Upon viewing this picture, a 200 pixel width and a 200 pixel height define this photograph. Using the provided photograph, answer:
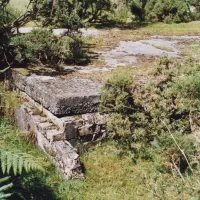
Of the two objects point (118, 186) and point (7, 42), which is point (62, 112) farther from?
point (7, 42)

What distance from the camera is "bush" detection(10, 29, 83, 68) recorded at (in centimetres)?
605

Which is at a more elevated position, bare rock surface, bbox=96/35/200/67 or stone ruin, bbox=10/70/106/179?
bare rock surface, bbox=96/35/200/67

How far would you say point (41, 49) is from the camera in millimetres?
6066

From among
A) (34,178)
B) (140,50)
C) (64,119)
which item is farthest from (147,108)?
(140,50)

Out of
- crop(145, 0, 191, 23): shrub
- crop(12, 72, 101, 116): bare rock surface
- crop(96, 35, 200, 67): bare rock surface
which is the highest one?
crop(145, 0, 191, 23): shrub

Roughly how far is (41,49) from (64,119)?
6.25ft

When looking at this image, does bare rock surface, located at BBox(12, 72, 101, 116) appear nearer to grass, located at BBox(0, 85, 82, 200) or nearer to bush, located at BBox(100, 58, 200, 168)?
bush, located at BBox(100, 58, 200, 168)

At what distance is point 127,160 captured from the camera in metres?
4.48

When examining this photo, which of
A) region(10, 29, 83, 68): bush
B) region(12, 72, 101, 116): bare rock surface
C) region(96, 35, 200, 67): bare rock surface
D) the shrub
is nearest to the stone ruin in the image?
region(12, 72, 101, 116): bare rock surface

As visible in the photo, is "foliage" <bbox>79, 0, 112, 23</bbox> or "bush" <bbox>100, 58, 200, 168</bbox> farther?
"foliage" <bbox>79, 0, 112, 23</bbox>

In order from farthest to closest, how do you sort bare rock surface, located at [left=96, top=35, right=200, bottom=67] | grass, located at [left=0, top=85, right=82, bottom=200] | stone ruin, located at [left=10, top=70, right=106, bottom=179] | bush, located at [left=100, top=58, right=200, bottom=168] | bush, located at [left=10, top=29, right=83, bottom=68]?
bare rock surface, located at [left=96, top=35, right=200, bottom=67] → bush, located at [left=10, top=29, right=83, bottom=68] → bush, located at [left=100, top=58, right=200, bottom=168] → stone ruin, located at [left=10, top=70, right=106, bottom=179] → grass, located at [left=0, top=85, right=82, bottom=200]

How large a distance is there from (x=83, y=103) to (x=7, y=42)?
81.9 inches

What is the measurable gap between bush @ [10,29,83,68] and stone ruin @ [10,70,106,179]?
973mm

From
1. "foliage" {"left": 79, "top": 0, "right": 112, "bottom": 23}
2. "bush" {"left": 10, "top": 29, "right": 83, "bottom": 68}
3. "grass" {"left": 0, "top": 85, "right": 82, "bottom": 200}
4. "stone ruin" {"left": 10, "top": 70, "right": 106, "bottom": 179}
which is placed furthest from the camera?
"foliage" {"left": 79, "top": 0, "right": 112, "bottom": 23}
